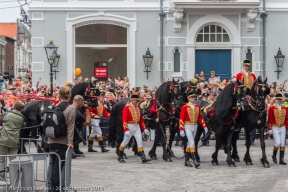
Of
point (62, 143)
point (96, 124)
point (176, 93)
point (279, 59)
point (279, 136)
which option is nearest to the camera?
point (62, 143)

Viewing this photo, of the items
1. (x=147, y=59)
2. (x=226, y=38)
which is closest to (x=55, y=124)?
(x=147, y=59)

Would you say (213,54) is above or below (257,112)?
above

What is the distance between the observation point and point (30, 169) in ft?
39.4

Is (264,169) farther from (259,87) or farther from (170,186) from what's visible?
(170,186)

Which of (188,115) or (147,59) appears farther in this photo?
(147,59)

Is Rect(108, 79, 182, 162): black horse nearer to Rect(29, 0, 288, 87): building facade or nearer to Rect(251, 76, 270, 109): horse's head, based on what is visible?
Rect(251, 76, 270, 109): horse's head

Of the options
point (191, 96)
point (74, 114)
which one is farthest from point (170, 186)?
point (191, 96)

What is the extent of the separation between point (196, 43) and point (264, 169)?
581 inches

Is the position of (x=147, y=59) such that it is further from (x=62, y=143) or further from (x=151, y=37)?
(x=62, y=143)

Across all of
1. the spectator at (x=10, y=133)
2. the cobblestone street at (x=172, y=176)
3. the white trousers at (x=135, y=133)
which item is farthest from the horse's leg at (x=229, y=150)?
the spectator at (x=10, y=133)

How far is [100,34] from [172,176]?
16.4 m

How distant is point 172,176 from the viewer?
15328 mm

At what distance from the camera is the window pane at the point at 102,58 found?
30875 mm

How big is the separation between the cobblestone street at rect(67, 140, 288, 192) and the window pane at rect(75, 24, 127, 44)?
1211 cm
